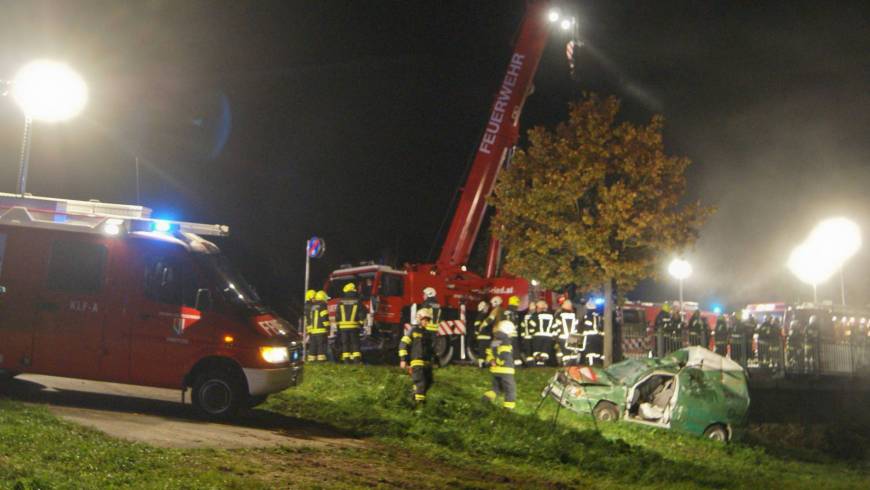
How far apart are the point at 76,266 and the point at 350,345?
25.4 ft

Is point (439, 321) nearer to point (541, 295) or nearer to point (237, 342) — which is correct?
point (541, 295)

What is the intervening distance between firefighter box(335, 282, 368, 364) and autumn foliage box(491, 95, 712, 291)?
4.35 metres

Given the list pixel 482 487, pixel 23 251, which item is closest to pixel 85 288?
pixel 23 251

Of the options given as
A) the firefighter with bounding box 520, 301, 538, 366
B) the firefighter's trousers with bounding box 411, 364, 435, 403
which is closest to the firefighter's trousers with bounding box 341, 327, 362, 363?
the firefighter with bounding box 520, 301, 538, 366

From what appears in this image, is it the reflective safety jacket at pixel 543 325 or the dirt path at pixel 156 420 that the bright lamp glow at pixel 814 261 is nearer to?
the reflective safety jacket at pixel 543 325

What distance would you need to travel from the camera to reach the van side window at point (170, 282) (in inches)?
408

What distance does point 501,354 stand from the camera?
492 inches

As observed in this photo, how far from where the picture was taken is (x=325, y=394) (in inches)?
525

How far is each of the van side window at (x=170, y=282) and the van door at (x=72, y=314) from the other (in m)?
0.60

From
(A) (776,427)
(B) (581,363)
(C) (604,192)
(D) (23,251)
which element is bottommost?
(A) (776,427)

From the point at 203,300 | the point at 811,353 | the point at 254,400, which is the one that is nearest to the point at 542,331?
the point at 811,353

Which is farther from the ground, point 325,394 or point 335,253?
point 335,253

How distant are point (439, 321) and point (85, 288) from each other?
380 inches

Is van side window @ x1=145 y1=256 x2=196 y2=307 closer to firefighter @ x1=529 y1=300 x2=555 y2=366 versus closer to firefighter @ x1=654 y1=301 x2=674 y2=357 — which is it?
firefighter @ x1=529 y1=300 x2=555 y2=366
